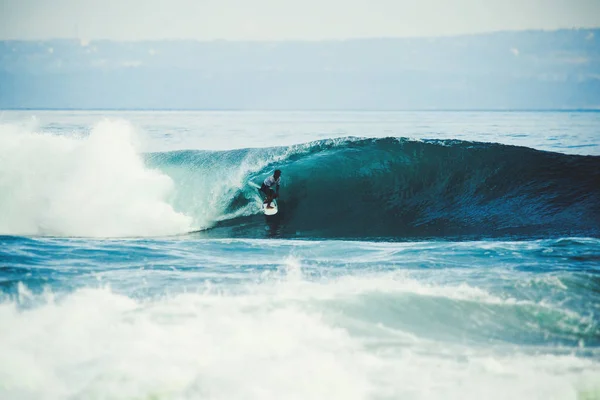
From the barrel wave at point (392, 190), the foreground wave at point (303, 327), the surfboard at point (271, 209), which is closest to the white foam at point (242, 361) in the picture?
the foreground wave at point (303, 327)

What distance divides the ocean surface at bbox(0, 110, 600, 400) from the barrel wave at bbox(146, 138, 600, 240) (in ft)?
0.21

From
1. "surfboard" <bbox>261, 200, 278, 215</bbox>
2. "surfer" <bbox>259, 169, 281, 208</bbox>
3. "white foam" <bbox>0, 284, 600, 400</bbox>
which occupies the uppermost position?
"surfer" <bbox>259, 169, 281, 208</bbox>

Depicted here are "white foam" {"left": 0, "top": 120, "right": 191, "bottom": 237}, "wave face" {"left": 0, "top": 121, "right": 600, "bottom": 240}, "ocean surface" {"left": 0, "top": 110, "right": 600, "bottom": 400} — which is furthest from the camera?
"wave face" {"left": 0, "top": 121, "right": 600, "bottom": 240}

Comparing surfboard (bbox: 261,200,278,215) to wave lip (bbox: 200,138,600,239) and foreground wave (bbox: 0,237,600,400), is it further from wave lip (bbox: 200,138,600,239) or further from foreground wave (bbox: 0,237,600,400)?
foreground wave (bbox: 0,237,600,400)

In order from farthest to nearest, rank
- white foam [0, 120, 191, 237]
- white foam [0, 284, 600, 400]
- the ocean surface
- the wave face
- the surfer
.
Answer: the surfer
the wave face
white foam [0, 120, 191, 237]
the ocean surface
white foam [0, 284, 600, 400]

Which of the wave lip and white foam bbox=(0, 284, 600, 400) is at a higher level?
the wave lip

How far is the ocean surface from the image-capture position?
4789 mm

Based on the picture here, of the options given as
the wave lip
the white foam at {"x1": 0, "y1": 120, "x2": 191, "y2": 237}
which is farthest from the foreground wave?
the wave lip

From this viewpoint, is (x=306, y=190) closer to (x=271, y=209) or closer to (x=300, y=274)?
(x=271, y=209)

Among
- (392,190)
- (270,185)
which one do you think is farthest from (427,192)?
(270,185)

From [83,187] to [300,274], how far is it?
22.5 feet

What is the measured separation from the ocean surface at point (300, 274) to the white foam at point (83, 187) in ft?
0.15

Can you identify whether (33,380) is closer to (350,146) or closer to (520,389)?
(520,389)

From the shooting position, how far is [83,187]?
1266 cm
